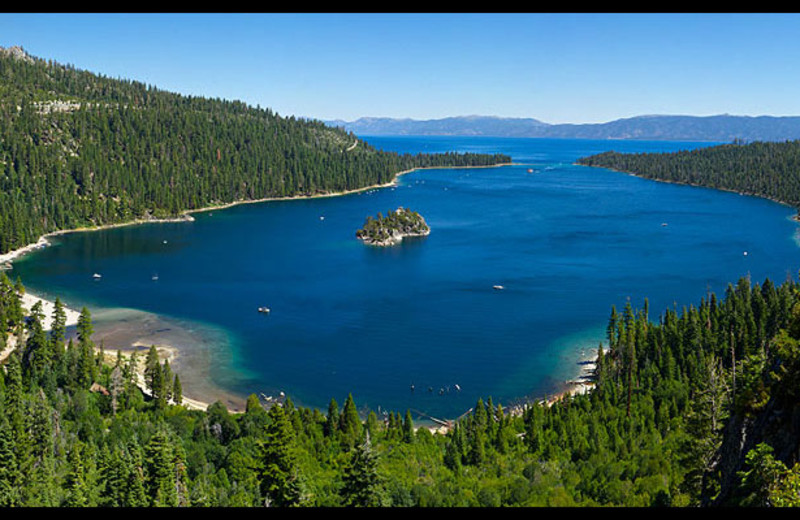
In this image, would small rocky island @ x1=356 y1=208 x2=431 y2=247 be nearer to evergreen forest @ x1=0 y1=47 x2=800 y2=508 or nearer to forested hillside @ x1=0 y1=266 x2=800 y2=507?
evergreen forest @ x1=0 y1=47 x2=800 y2=508

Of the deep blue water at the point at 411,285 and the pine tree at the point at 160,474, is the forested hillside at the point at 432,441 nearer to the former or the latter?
the pine tree at the point at 160,474

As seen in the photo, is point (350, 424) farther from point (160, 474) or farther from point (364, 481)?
point (364, 481)

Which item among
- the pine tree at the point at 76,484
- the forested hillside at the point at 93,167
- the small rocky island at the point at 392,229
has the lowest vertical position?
the pine tree at the point at 76,484

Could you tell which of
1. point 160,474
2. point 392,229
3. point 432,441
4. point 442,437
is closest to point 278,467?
point 160,474

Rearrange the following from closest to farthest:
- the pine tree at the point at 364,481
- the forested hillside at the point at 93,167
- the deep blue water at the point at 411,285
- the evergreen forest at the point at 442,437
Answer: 1. the evergreen forest at the point at 442,437
2. the pine tree at the point at 364,481
3. the deep blue water at the point at 411,285
4. the forested hillside at the point at 93,167

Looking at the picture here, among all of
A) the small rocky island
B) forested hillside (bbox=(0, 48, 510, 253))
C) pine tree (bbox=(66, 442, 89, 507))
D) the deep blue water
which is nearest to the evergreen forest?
pine tree (bbox=(66, 442, 89, 507))

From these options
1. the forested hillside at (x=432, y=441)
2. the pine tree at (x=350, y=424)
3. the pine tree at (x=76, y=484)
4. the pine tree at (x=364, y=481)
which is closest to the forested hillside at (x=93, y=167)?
the forested hillside at (x=432, y=441)
